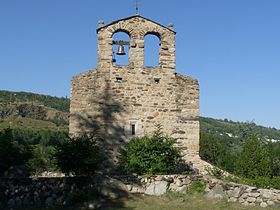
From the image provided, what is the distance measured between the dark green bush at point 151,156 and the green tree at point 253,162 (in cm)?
1668

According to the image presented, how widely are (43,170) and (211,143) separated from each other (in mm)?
25389

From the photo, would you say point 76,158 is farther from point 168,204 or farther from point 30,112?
point 30,112

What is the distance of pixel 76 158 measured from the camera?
1482cm

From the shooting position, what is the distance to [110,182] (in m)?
15.4

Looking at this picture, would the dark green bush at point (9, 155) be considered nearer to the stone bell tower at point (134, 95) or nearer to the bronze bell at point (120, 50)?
the stone bell tower at point (134, 95)

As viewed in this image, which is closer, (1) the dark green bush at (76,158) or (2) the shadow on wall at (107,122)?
(1) the dark green bush at (76,158)

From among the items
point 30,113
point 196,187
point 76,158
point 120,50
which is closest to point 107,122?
point 120,50

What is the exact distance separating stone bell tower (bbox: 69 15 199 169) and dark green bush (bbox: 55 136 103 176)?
414 centimetres

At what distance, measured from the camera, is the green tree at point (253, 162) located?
1283 inches

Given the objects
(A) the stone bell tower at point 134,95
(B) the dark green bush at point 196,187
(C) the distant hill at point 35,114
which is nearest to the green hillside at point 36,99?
(C) the distant hill at point 35,114

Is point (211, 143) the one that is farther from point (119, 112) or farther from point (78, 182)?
point (78, 182)

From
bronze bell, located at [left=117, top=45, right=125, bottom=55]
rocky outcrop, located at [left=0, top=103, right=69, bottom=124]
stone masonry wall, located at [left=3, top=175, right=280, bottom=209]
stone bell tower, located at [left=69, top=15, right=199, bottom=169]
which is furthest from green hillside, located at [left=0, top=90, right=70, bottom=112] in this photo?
stone masonry wall, located at [left=3, top=175, right=280, bottom=209]

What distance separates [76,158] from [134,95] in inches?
222

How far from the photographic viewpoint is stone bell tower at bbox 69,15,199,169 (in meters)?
19.3
